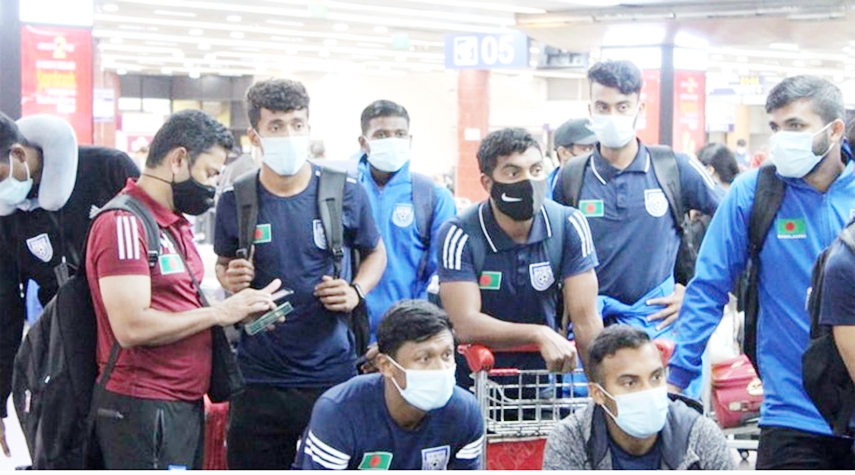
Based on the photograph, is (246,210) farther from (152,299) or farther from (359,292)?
(152,299)

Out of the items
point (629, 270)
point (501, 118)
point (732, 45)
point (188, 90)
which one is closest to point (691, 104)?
point (732, 45)

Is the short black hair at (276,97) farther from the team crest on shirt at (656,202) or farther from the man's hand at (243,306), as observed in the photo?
the team crest on shirt at (656,202)

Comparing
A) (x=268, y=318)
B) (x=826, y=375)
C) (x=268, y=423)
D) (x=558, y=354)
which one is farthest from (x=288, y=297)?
(x=826, y=375)

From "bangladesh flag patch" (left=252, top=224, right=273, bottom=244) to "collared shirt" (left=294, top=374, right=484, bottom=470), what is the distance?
2.15ft

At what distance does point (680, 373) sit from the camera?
3.67 metres

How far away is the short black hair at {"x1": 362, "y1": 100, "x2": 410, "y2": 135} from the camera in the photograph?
5184 millimetres

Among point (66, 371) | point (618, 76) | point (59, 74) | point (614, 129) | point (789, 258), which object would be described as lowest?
point (66, 371)

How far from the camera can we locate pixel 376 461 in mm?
3516

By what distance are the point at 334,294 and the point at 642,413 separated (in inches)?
43.8

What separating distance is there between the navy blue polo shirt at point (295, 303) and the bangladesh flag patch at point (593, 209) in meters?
0.98

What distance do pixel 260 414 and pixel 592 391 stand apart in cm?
116

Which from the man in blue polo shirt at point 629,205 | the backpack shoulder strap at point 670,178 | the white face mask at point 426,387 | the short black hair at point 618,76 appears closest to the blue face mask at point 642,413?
the white face mask at point 426,387

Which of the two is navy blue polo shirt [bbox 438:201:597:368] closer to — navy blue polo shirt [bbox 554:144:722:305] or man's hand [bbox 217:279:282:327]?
navy blue polo shirt [bbox 554:144:722:305]

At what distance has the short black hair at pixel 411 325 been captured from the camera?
3521 millimetres
